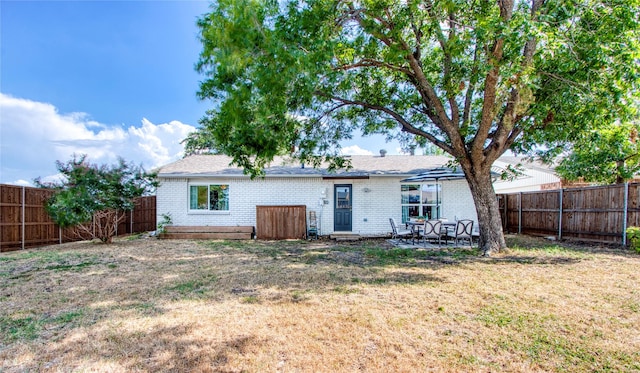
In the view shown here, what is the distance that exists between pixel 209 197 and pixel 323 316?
1084cm

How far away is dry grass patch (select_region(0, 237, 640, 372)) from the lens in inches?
119

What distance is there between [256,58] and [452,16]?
5.84m

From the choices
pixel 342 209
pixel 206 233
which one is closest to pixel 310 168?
pixel 342 209

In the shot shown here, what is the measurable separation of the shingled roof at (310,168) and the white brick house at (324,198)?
0.29ft

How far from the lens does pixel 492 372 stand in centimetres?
277

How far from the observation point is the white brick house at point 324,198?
44.2ft

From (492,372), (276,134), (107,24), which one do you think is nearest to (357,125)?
(276,134)

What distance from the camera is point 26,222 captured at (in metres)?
10.5

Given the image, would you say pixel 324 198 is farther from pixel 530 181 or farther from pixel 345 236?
pixel 530 181

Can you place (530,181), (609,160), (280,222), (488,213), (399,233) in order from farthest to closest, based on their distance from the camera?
(530,181) < (280,222) < (609,160) < (399,233) < (488,213)

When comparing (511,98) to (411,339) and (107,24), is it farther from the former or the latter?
(107,24)

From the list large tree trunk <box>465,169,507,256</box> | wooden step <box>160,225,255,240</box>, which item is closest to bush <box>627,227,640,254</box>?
large tree trunk <box>465,169,507,256</box>

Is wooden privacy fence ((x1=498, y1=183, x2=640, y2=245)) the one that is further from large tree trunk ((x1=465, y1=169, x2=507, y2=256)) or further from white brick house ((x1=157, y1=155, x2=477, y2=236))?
large tree trunk ((x1=465, y1=169, x2=507, y2=256))

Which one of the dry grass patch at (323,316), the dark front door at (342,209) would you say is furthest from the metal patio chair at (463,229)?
the dark front door at (342,209)
